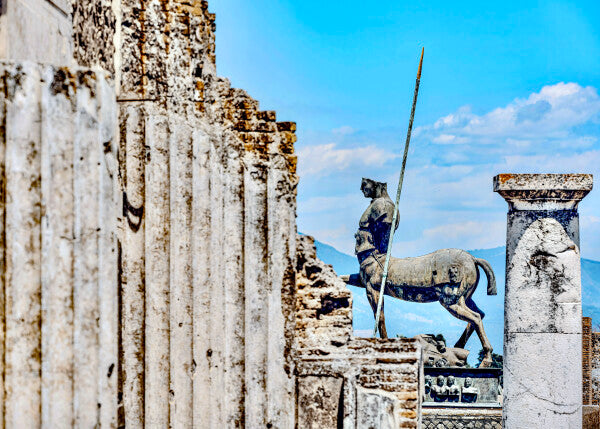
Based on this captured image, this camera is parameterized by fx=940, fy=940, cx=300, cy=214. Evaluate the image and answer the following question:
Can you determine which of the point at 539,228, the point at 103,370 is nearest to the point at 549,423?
the point at 539,228

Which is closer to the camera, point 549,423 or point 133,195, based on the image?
point 133,195

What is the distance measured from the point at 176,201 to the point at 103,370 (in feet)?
3.24

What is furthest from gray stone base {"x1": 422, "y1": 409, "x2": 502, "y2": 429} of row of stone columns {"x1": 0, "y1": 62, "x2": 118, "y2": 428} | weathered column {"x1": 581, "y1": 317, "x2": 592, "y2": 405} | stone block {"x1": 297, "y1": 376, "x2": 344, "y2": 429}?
row of stone columns {"x1": 0, "y1": 62, "x2": 118, "y2": 428}

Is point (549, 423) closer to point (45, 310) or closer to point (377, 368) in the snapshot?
point (377, 368)

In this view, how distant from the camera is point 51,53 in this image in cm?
355

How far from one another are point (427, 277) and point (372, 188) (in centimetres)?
191

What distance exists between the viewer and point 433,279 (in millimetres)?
16859

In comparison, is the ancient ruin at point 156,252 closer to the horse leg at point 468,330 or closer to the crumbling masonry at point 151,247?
the crumbling masonry at point 151,247

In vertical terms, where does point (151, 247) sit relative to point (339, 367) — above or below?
above

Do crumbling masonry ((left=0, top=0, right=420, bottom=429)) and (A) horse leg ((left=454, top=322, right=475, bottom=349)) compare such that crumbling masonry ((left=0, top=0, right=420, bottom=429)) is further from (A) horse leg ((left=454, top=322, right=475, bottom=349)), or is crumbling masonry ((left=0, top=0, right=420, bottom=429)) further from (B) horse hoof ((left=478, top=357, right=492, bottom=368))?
(A) horse leg ((left=454, top=322, right=475, bottom=349))

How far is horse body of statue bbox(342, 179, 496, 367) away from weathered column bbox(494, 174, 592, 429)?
23.5 feet

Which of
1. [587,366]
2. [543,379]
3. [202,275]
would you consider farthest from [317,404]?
[587,366]

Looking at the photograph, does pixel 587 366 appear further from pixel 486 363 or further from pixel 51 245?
pixel 51 245

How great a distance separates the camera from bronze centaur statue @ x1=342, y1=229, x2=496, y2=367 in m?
16.7
